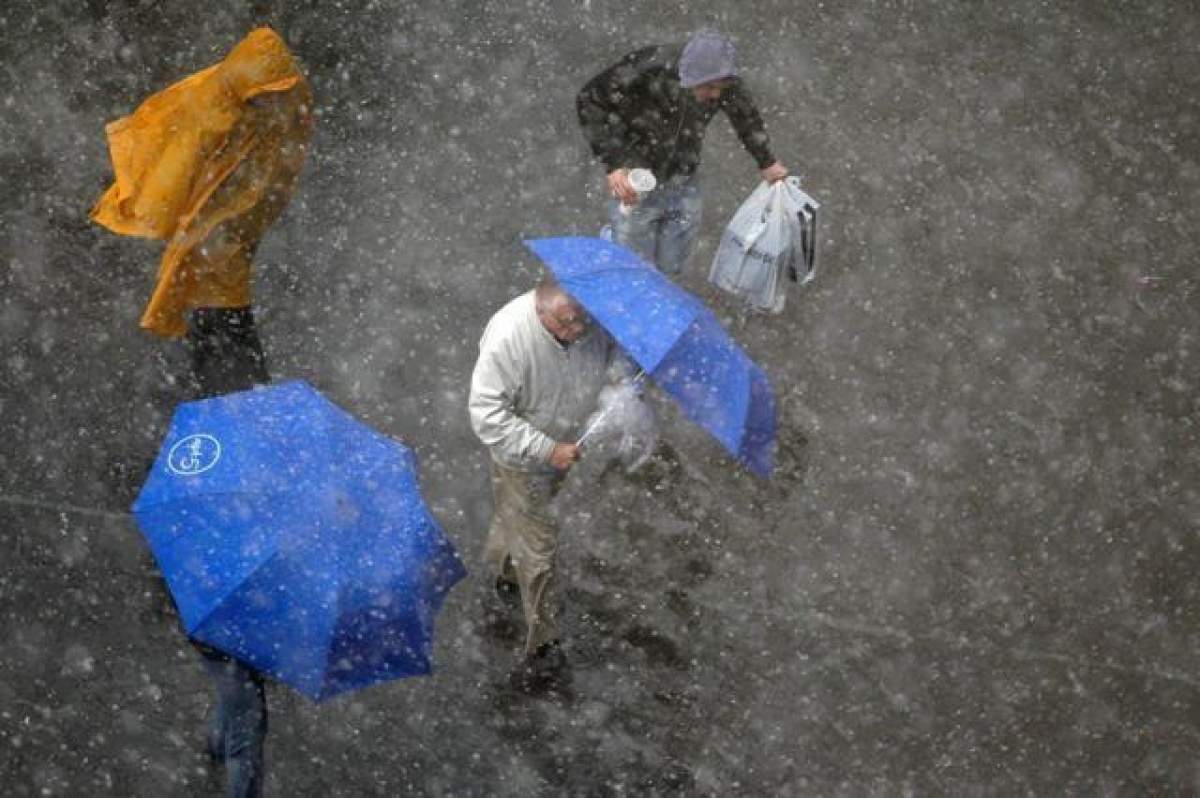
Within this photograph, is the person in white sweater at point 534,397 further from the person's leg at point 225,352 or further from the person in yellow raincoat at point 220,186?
the person's leg at point 225,352

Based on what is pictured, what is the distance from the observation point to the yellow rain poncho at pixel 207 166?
577 cm

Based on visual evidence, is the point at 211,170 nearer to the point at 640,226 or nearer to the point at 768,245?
the point at 640,226

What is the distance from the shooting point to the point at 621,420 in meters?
5.70

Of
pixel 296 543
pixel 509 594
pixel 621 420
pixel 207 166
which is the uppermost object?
pixel 207 166

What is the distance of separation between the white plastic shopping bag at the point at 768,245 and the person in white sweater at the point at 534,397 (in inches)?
42.3

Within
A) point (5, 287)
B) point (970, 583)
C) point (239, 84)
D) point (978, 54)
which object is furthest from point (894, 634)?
point (5, 287)

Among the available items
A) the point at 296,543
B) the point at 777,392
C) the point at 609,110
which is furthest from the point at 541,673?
the point at 609,110

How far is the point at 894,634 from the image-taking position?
21.5ft

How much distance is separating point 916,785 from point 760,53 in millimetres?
3228

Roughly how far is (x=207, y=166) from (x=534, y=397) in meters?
1.57

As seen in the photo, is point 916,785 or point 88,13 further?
point 88,13

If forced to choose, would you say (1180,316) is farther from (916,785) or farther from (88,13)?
→ (88,13)

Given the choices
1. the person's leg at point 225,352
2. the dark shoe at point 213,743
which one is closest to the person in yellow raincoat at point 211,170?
the person's leg at point 225,352

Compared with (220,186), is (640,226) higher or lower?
lower
